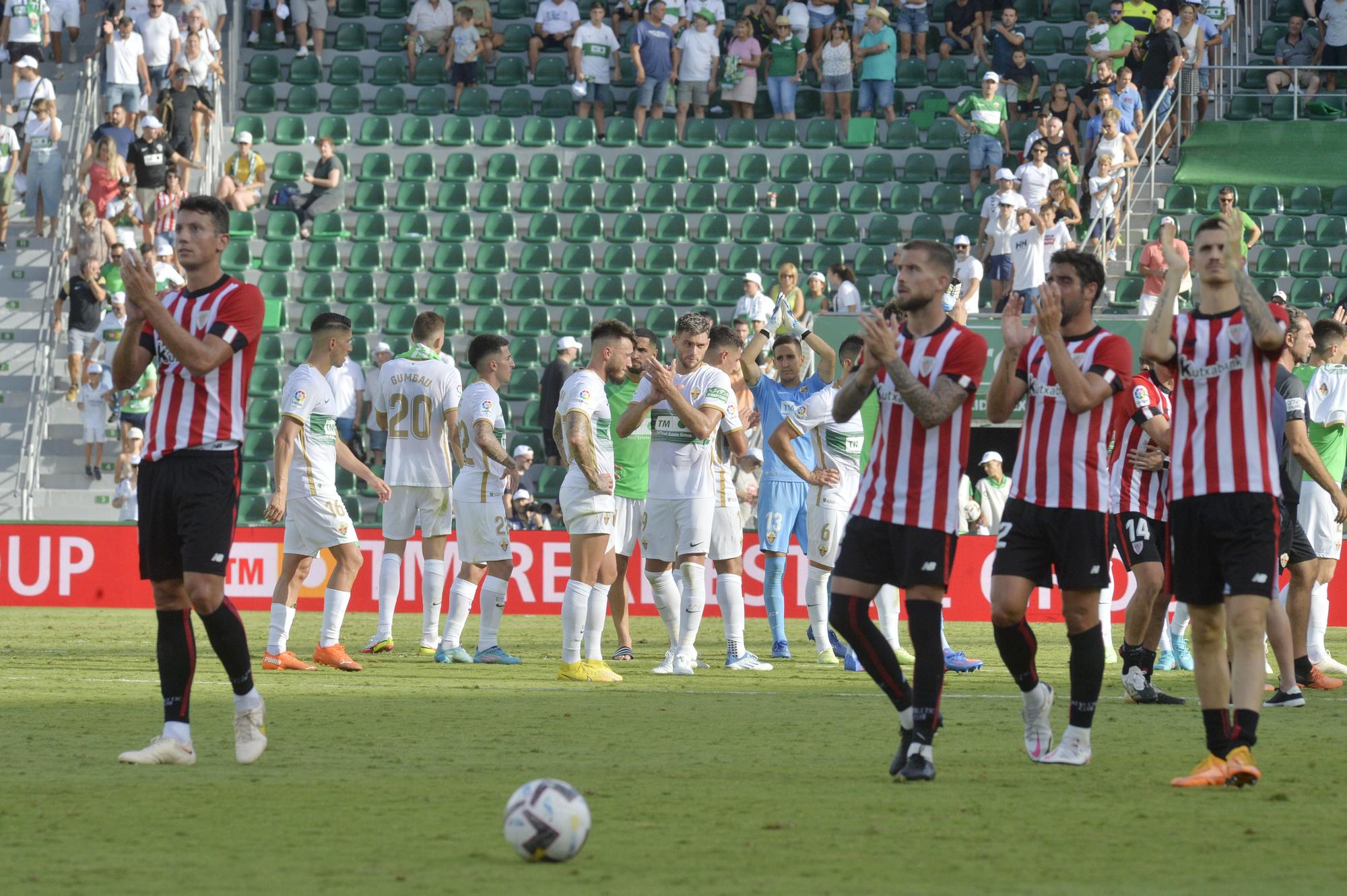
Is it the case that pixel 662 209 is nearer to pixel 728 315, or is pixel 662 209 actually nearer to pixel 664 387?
→ pixel 728 315

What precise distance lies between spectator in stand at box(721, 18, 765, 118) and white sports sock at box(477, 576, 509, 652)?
48.2 feet

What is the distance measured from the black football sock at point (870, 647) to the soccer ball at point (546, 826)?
83.3 inches

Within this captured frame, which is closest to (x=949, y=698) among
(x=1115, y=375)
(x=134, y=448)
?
(x=1115, y=375)

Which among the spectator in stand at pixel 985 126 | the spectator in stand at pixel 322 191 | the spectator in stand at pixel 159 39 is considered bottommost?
the spectator in stand at pixel 322 191

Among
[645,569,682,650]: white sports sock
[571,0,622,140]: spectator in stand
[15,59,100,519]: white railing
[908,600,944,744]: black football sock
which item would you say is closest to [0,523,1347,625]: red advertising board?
[15,59,100,519]: white railing

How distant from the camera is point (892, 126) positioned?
25594 millimetres

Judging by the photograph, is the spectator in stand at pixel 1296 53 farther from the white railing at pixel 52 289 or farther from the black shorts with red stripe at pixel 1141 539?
the white railing at pixel 52 289

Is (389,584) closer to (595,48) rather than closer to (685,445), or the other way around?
(685,445)

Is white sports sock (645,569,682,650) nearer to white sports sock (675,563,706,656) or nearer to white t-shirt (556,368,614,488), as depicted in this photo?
white sports sock (675,563,706,656)

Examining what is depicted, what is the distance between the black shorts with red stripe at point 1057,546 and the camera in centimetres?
728

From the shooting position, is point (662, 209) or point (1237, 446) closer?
point (1237, 446)

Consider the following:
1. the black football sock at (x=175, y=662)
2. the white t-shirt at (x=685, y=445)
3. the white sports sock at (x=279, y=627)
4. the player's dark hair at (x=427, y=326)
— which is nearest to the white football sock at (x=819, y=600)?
the white t-shirt at (x=685, y=445)

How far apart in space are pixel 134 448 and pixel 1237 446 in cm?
1633

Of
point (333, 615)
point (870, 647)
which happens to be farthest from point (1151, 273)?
point (870, 647)
